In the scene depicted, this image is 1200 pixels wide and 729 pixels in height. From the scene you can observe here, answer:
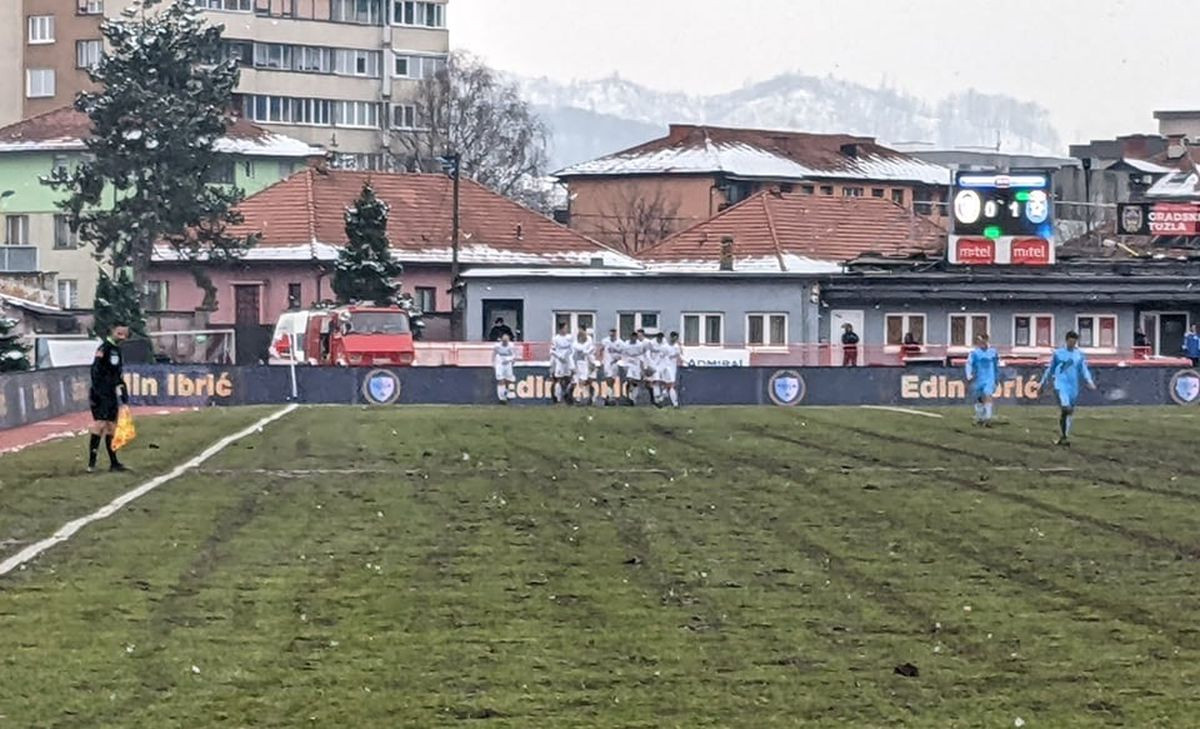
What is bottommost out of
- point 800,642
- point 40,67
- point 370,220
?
point 800,642

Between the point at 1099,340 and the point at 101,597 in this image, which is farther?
the point at 1099,340

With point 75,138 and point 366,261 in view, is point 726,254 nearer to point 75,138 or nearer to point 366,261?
point 366,261

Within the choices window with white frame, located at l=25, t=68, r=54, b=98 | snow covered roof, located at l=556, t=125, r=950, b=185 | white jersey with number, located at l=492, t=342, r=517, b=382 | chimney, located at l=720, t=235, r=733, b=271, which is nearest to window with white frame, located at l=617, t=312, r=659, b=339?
chimney, located at l=720, t=235, r=733, b=271

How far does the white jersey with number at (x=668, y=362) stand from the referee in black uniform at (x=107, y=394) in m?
24.3

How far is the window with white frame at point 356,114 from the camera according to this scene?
13288cm

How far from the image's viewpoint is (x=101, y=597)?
16016 mm

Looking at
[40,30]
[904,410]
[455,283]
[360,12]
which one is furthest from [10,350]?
[360,12]

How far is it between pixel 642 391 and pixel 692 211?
58114mm

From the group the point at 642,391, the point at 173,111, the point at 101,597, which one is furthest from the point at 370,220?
the point at 101,597

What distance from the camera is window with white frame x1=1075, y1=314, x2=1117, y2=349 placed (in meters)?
73.4

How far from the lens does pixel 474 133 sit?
125688 millimetres

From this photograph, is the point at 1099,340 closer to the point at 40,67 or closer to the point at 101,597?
the point at 101,597

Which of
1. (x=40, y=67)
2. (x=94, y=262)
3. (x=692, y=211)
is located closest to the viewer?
(x=94, y=262)

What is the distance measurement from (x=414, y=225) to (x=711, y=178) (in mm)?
25846
